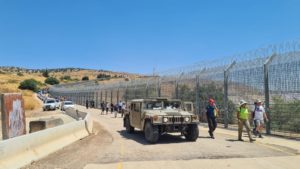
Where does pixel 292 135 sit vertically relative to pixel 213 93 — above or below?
below

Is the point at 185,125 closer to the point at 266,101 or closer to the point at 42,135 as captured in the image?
the point at 266,101

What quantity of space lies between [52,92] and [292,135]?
9861cm

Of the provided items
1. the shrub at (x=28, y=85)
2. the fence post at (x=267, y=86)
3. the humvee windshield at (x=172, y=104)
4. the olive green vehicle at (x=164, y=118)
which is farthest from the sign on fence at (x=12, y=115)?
the shrub at (x=28, y=85)

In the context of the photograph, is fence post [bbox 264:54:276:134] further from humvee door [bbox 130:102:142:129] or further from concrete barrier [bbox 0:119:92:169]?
concrete barrier [bbox 0:119:92:169]

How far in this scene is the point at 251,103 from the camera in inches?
803

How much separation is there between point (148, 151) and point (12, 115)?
477 centimetres

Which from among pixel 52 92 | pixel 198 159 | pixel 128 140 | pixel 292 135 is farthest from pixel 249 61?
pixel 52 92

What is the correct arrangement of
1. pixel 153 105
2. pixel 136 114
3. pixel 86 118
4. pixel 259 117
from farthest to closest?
pixel 86 118
pixel 136 114
pixel 153 105
pixel 259 117

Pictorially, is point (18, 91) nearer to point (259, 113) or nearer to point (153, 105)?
point (153, 105)

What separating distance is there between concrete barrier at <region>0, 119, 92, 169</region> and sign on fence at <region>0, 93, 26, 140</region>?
132cm

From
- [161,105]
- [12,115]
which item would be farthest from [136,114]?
[12,115]

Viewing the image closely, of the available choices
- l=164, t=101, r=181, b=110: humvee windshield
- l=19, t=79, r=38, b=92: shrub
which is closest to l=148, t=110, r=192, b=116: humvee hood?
l=164, t=101, r=181, b=110: humvee windshield

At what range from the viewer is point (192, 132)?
1655 centimetres

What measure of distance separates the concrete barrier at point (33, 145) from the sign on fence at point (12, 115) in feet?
4.33
